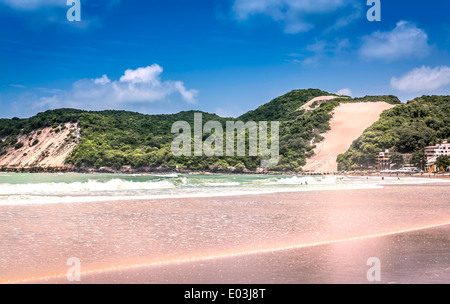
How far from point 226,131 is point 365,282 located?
151269mm

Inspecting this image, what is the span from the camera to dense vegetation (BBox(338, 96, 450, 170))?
10556 centimetres

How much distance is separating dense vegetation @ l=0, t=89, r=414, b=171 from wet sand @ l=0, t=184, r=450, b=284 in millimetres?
115132

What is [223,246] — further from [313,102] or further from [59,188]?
[313,102]

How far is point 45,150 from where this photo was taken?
146000mm

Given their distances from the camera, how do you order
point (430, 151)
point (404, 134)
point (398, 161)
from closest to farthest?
point (430, 151), point (398, 161), point (404, 134)

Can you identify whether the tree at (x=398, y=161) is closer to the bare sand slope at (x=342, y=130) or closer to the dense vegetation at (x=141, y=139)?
the bare sand slope at (x=342, y=130)

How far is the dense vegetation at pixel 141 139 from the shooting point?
130500mm

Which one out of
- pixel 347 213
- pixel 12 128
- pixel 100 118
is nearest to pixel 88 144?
pixel 100 118

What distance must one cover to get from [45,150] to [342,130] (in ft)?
340

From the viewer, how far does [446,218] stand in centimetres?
1429

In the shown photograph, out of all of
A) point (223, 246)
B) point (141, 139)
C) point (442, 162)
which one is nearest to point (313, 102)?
point (141, 139)

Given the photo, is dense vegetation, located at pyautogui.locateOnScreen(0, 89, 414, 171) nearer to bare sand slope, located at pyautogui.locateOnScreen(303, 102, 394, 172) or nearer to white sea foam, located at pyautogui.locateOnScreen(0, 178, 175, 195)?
bare sand slope, located at pyautogui.locateOnScreen(303, 102, 394, 172)
